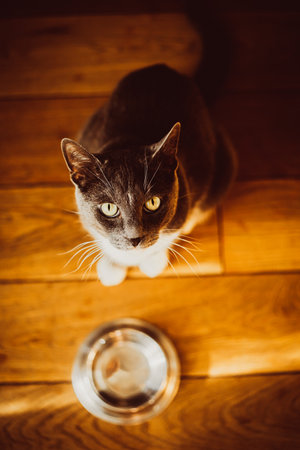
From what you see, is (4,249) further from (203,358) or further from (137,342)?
(203,358)

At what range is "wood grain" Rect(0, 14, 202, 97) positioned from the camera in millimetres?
1242

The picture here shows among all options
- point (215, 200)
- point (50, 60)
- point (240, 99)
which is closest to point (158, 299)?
point (215, 200)

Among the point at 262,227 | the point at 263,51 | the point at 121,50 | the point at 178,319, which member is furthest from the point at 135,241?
the point at 263,51

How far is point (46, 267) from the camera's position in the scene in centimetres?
110

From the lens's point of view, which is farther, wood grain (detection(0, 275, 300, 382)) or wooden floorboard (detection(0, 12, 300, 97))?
wooden floorboard (detection(0, 12, 300, 97))

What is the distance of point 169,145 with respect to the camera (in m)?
0.74

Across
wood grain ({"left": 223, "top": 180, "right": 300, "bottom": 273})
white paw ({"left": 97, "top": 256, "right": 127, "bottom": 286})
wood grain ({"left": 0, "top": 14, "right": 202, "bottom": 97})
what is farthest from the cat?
wood grain ({"left": 0, "top": 14, "right": 202, "bottom": 97})

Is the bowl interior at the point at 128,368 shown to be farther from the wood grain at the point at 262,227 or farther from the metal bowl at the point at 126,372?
the wood grain at the point at 262,227

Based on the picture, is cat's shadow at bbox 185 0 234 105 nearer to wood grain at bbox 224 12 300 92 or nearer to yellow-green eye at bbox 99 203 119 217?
wood grain at bbox 224 12 300 92

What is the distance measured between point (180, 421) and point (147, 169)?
71 centimetres

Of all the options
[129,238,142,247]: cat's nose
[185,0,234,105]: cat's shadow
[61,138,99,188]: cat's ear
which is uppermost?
[185,0,234,105]: cat's shadow

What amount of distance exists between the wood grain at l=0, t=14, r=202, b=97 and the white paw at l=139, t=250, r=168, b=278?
62 centimetres

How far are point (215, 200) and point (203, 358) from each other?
465 millimetres

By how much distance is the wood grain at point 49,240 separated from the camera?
1102 mm
